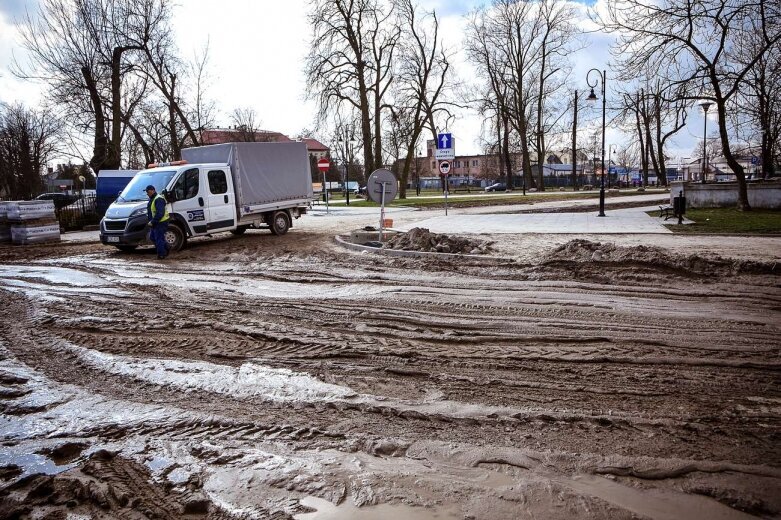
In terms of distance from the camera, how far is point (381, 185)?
44.5 feet

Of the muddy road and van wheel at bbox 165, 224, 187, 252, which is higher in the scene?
van wheel at bbox 165, 224, 187, 252

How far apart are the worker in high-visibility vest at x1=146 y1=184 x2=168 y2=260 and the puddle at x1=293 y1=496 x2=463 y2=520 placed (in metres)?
11.7

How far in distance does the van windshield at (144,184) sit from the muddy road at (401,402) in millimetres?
6569

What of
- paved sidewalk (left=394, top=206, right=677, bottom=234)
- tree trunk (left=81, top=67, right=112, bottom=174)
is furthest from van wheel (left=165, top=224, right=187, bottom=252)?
tree trunk (left=81, top=67, right=112, bottom=174)

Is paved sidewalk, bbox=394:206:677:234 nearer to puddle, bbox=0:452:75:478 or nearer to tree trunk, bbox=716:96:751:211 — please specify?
tree trunk, bbox=716:96:751:211

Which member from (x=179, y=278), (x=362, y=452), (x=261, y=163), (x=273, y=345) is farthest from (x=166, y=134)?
(x=362, y=452)

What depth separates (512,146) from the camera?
201 ft

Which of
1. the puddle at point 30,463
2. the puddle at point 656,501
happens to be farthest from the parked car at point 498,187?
the puddle at point 30,463

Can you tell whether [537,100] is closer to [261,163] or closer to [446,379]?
[261,163]

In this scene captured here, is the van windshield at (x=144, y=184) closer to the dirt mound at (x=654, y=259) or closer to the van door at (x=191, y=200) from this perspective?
the van door at (x=191, y=200)

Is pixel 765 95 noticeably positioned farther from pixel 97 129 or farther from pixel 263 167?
pixel 97 129

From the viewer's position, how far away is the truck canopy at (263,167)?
633 inches

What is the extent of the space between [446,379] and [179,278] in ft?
23.8

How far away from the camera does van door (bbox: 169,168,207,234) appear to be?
47.7 ft
